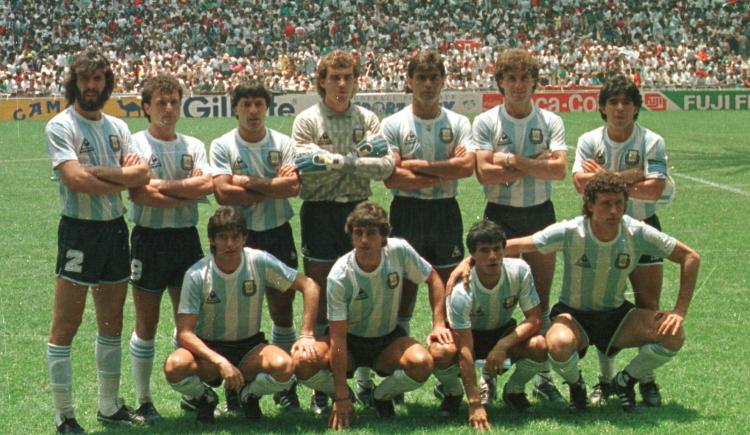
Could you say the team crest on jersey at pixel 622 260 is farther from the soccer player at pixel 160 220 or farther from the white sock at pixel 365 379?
the soccer player at pixel 160 220

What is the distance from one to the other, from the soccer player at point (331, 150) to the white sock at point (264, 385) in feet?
2.60

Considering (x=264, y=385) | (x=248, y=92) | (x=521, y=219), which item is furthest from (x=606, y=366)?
(x=248, y=92)

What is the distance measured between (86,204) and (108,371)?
95cm

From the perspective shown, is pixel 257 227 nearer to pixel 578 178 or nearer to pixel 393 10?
pixel 578 178

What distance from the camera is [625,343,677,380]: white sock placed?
5.89 m

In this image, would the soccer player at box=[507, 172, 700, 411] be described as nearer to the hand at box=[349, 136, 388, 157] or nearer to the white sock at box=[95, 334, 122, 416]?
the hand at box=[349, 136, 388, 157]

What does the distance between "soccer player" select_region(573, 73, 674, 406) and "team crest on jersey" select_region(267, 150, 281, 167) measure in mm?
1708

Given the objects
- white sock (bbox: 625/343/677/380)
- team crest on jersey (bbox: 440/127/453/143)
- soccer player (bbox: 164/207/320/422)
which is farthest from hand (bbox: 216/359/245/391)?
white sock (bbox: 625/343/677/380)

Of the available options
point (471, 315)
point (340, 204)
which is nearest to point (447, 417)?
point (471, 315)

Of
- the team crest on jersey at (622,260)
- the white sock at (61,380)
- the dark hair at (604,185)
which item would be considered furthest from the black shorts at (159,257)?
the team crest on jersey at (622,260)

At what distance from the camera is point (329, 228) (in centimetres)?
640

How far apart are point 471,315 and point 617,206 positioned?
987 mm

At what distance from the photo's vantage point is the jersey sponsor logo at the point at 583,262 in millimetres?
6051

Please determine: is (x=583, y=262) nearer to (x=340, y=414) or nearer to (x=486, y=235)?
(x=486, y=235)
